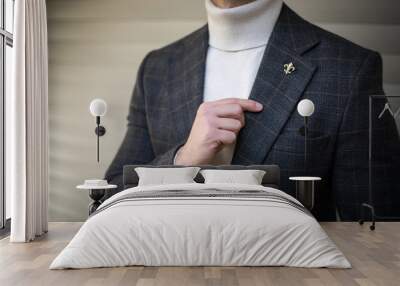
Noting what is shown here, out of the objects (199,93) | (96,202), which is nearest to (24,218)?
(96,202)

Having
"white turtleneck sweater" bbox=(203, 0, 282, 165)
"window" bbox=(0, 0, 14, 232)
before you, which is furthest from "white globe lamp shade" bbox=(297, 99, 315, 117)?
"window" bbox=(0, 0, 14, 232)

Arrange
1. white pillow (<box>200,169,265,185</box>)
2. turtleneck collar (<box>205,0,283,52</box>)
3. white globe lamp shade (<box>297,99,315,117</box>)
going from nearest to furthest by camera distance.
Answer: white pillow (<box>200,169,265,185</box>) → white globe lamp shade (<box>297,99,315,117</box>) → turtleneck collar (<box>205,0,283,52</box>)

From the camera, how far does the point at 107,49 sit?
20.8ft

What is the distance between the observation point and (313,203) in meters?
5.83

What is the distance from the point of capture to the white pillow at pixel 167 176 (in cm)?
554

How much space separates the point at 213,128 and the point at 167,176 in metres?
0.71

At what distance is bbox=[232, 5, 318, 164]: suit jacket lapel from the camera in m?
5.77

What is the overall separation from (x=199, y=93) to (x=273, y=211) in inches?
91.8

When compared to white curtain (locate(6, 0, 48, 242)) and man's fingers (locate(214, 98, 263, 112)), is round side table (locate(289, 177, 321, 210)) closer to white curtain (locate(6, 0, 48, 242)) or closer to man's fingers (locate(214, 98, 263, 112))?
man's fingers (locate(214, 98, 263, 112))

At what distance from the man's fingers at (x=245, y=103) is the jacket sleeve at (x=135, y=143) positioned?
840 mm

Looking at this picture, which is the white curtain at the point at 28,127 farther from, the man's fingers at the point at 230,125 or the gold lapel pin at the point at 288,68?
the gold lapel pin at the point at 288,68

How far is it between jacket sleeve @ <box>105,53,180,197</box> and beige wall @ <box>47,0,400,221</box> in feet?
0.27

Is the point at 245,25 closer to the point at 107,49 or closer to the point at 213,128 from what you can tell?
the point at 213,128

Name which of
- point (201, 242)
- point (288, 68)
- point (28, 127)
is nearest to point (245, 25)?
point (288, 68)
